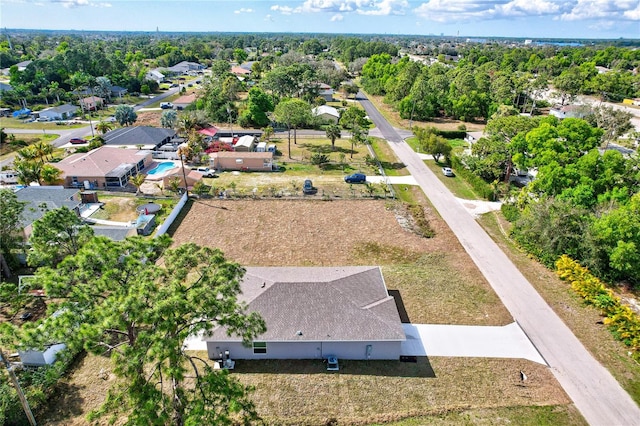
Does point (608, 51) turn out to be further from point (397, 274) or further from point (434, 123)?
point (397, 274)

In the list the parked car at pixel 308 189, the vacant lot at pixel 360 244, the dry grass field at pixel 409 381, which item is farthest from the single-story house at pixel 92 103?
the dry grass field at pixel 409 381

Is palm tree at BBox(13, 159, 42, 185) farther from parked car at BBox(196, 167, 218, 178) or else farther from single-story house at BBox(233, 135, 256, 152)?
single-story house at BBox(233, 135, 256, 152)

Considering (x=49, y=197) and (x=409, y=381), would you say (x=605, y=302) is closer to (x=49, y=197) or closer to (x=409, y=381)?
(x=409, y=381)

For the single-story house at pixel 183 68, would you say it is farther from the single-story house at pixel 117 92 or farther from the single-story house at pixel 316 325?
the single-story house at pixel 316 325

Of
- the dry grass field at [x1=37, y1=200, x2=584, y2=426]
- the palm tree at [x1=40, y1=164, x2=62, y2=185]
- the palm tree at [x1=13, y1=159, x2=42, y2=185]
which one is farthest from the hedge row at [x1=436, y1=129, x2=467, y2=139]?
the palm tree at [x1=13, y1=159, x2=42, y2=185]

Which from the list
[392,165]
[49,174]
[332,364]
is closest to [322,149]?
[392,165]

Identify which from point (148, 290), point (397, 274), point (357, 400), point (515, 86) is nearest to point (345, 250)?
point (397, 274)
